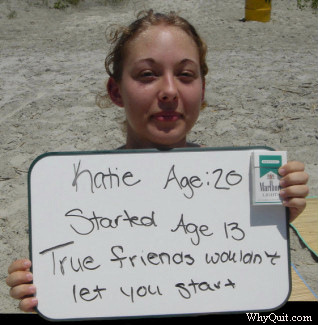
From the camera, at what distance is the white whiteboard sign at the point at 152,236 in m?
1.03

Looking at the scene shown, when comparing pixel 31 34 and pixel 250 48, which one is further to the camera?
pixel 31 34

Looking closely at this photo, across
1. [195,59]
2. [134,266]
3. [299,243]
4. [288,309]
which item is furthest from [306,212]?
[134,266]

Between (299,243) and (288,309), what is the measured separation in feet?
2.49

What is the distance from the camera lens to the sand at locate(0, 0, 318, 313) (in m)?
2.75

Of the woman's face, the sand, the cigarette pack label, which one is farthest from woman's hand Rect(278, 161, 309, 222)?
the sand

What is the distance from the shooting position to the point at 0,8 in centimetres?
793

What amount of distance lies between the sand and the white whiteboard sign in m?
0.93

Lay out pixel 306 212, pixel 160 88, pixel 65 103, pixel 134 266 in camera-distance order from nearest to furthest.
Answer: pixel 134 266, pixel 160 88, pixel 306 212, pixel 65 103

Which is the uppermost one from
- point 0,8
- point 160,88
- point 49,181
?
point 0,8

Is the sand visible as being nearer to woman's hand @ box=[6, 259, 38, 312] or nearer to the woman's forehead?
woman's hand @ box=[6, 259, 38, 312]

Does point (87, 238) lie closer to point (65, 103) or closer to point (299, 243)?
point (299, 243)

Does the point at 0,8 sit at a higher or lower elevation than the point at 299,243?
higher

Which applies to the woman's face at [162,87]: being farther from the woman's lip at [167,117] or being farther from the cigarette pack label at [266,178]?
the cigarette pack label at [266,178]

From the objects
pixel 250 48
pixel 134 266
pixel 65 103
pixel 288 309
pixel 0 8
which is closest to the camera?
pixel 134 266
